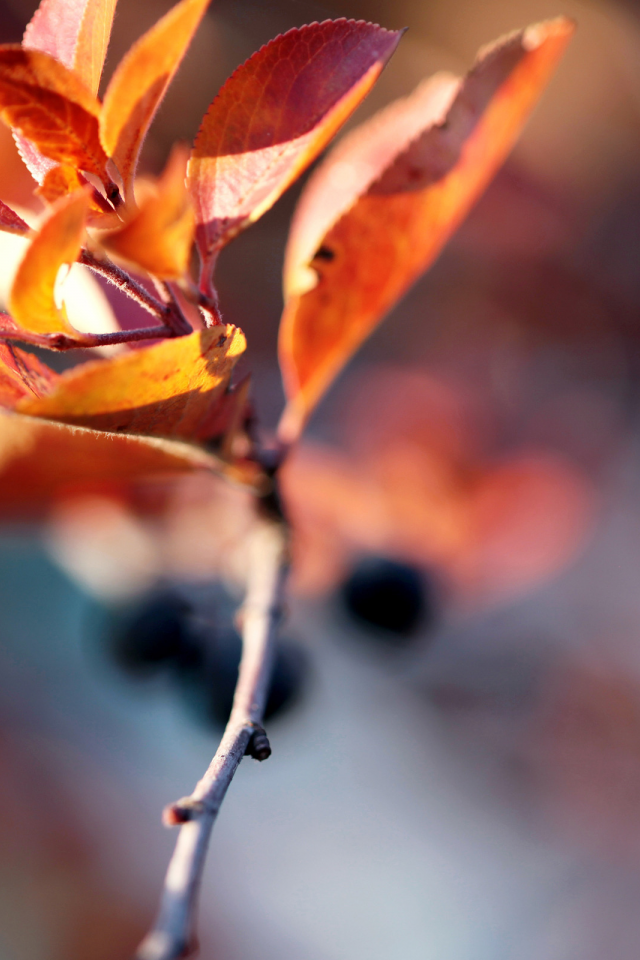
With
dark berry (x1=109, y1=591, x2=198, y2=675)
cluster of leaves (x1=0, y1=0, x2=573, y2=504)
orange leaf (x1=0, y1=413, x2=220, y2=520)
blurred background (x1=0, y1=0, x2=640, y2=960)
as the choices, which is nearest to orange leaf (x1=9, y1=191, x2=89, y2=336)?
cluster of leaves (x1=0, y1=0, x2=573, y2=504)

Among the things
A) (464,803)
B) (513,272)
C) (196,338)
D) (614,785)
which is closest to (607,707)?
(614,785)

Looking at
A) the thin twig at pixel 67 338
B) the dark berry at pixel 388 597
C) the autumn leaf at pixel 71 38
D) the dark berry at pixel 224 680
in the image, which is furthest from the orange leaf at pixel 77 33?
the dark berry at pixel 388 597

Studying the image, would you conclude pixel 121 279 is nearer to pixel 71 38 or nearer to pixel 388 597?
pixel 71 38

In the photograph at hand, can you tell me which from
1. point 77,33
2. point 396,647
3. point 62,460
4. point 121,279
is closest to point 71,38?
point 77,33

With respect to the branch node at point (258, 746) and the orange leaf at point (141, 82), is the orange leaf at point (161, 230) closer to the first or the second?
the orange leaf at point (141, 82)

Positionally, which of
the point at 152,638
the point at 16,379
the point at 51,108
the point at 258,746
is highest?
the point at 51,108

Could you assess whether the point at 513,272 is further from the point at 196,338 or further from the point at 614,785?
the point at 196,338
